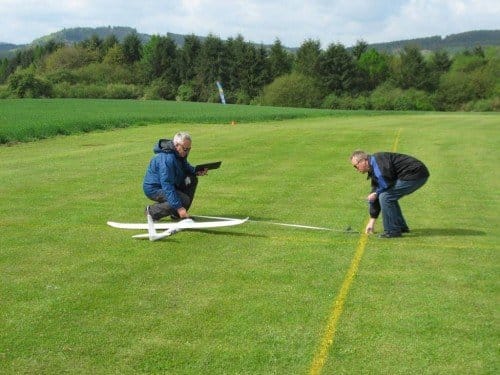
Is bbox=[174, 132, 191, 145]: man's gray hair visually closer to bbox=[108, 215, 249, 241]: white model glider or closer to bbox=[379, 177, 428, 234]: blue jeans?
bbox=[108, 215, 249, 241]: white model glider

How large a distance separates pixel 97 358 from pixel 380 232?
5.92 m

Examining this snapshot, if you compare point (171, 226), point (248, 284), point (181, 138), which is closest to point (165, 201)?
point (171, 226)

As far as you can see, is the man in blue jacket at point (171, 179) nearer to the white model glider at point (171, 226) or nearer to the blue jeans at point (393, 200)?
the white model glider at point (171, 226)

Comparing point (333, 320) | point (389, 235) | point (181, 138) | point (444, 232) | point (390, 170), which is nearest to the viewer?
point (333, 320)

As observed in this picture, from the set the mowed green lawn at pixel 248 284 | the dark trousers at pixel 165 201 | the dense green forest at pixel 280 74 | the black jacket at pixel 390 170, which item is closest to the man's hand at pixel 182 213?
the mowed green lawn at pixel 248 284

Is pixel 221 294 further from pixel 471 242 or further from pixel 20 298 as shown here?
pixel 471 242

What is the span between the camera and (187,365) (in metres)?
5.12

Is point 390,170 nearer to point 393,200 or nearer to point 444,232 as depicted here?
point 393,200

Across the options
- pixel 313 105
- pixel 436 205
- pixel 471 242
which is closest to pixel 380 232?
pixel 471 242

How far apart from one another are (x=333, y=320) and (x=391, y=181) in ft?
12.9

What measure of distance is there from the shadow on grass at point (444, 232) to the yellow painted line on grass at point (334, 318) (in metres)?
1.44

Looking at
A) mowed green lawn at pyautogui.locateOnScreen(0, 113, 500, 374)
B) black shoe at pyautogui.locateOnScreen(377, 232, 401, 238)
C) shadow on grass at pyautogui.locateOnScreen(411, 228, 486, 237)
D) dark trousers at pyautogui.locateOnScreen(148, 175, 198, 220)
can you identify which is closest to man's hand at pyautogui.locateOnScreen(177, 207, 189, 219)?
mowed green lawn at pyautogui.locateOnScreen(0, 113, 500, 374)

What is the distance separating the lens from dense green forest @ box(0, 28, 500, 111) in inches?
3784

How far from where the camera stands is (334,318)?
611cm
